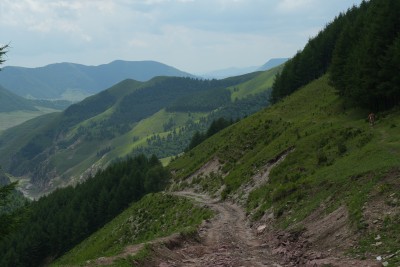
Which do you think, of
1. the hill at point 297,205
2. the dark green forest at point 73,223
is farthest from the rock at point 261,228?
the dark green forest at point 73,223

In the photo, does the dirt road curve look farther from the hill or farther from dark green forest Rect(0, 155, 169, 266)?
dark green forest Rect(0, 155, 169, 266)

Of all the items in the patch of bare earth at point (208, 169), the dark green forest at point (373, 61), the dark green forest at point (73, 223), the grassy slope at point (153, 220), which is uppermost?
the dark green forest at point (373, 61)

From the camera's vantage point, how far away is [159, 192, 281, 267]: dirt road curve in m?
22.7

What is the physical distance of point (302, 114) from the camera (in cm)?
7075

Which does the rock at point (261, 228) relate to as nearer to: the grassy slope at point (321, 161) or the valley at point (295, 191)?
the valley at point (295, 191)

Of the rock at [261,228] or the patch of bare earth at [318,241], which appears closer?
the patch of bare earth at [318,241]

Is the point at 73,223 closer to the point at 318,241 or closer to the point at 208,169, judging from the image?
the point at 208,169

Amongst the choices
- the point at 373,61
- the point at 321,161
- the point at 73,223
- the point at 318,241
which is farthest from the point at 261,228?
the point at 73,223

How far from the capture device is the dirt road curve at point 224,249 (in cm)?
2273

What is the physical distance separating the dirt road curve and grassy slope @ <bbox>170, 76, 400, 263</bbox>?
8.85ft

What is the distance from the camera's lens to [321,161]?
128ft

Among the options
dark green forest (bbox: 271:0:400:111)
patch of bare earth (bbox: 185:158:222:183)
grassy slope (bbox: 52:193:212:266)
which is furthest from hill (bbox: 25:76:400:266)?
dark green forest (bbox: 271:0:400:111)

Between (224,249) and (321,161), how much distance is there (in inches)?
689

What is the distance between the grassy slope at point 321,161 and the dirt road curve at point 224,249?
270 cm
